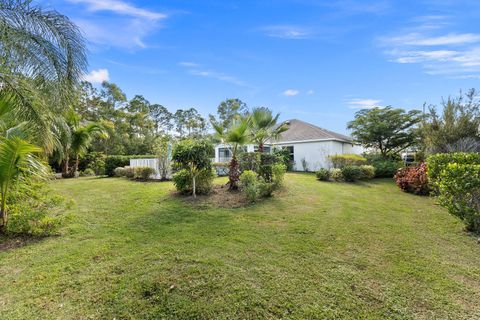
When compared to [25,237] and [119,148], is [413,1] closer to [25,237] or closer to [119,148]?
[25,237]

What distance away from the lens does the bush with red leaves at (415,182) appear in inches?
391

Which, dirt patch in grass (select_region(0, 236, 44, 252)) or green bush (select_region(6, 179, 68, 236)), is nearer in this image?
dirt patch in grass (select_region(0, 236, 44, 252))

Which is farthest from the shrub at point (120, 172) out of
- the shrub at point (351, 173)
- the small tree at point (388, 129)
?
the small tree at point (388, 129)

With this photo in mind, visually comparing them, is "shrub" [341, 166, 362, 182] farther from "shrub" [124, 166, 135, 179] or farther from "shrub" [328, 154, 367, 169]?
"shrub" [124, 166, 135, 179]

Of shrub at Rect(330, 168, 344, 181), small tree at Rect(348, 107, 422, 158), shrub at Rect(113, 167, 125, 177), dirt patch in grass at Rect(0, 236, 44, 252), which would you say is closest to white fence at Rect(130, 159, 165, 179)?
shrub at Rect(113, 167, 125, 177)

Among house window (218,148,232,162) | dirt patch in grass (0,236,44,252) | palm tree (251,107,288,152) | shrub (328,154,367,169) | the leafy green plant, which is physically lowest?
dirt patch in grass (0,236,44,252)

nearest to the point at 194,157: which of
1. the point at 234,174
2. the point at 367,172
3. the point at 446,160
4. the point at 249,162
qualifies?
the point at 234,174

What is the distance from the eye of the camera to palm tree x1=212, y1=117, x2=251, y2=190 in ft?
27.5

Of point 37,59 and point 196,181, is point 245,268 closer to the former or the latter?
point 196,181

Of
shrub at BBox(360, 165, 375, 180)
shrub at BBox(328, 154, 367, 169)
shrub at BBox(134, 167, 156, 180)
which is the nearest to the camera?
shrub at BBox(134, 167, 156, 180)

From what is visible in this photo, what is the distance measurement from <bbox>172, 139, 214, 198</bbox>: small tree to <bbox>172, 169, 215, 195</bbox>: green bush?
80 mm

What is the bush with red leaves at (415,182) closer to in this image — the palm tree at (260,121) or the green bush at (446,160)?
the green bush at (446,160)

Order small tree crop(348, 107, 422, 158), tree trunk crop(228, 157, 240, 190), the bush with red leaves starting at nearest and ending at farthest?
tree trunk crop(228, 157, 240, 190) < the bush with red leaves < small tree crop(348, 107, 422, 158)

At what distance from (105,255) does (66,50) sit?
4.41 m
